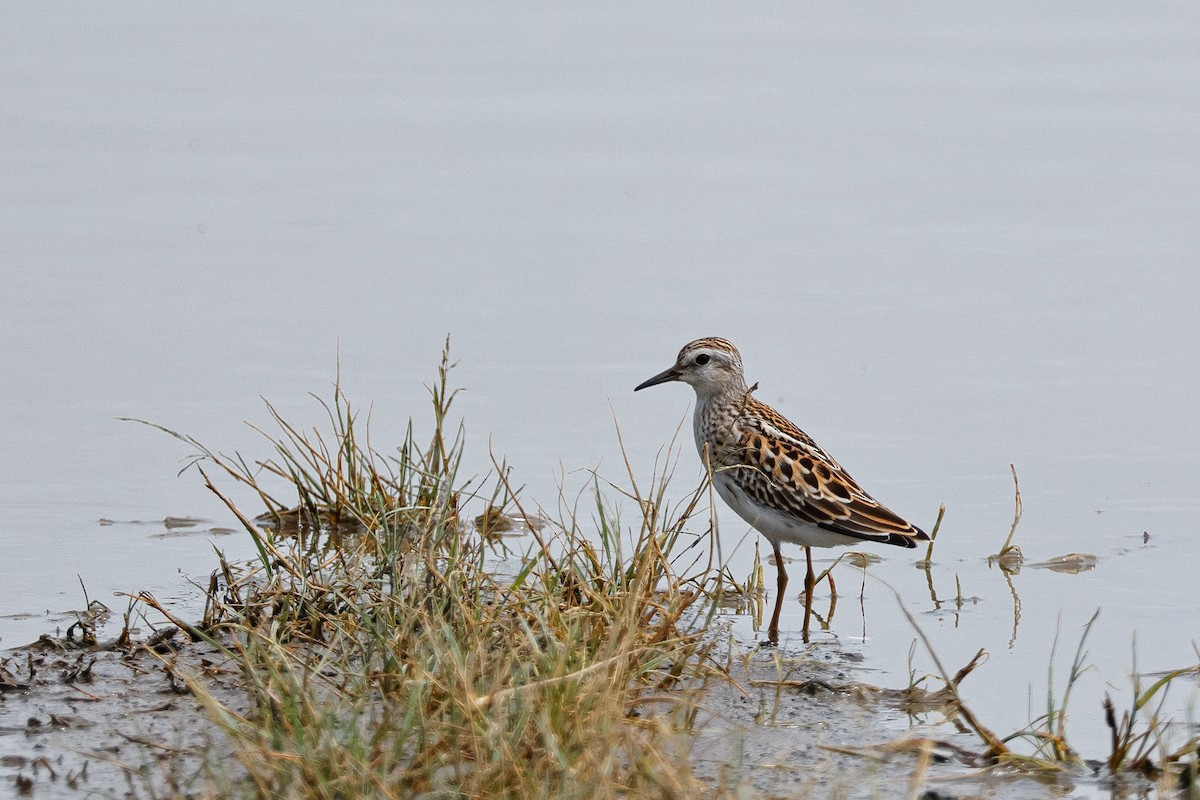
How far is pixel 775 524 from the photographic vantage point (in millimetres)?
8000

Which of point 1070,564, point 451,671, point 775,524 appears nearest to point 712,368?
point 775,524

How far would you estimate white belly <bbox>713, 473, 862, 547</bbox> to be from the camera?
312 inches

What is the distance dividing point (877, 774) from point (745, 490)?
102 inches

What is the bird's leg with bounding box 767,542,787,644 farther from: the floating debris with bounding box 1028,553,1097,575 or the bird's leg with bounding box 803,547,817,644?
the floating debris with bounding box 1028,553,1097,575

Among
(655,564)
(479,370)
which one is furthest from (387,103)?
(655,564)

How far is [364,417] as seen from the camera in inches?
393

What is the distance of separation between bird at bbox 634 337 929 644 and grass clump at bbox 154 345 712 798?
3.15ft

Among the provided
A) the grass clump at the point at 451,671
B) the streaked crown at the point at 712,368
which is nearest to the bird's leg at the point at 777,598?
the grass clump at the point at 451,671

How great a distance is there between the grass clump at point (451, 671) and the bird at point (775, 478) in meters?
0.96

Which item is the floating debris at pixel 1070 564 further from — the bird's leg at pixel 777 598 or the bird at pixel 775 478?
the bird's leg at pixel 777 598

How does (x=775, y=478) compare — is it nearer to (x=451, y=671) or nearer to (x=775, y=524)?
(x=775, y=524)

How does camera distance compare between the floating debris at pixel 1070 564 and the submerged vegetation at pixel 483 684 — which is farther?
the floating debris at pixel 1070 564

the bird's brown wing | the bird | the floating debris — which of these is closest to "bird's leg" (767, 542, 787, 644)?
the bird

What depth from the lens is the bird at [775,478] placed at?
780 cm
